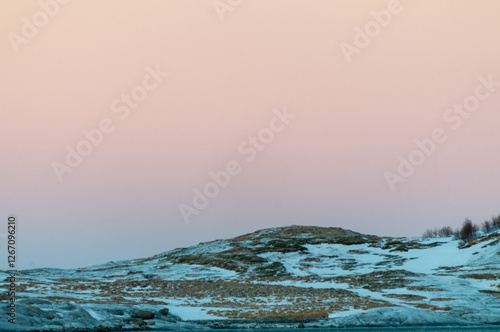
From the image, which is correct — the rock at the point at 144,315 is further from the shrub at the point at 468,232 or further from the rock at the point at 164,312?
the shrub at the point at 468,232

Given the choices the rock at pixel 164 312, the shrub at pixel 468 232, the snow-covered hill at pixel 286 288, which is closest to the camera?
the snow-covered hill at pixel 286 288

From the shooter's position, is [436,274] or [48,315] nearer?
[48,315]

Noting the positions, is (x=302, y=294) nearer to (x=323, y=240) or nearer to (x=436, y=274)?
(x=436, y=274)

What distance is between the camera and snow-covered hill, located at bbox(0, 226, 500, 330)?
5547 centimetres

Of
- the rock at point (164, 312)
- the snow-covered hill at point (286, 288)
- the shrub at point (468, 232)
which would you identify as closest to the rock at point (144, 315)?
the snow-covered hill at point (286, 288)

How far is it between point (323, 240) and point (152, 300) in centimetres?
7301

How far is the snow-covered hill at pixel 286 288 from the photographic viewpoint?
55.5 meters

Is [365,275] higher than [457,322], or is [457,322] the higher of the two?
[365,275]

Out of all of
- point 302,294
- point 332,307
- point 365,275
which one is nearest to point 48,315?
point 332,307

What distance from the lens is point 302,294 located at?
7488cm

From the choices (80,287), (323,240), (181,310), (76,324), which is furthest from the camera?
(323,240)

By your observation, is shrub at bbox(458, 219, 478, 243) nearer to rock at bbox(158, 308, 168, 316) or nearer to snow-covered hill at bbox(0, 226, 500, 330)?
snow-covered hill at bbox(0, 226, 500, 330)

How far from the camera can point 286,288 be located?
8006cm

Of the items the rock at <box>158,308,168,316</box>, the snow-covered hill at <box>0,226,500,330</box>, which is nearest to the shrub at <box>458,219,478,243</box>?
the snow-covered hill at <box>0,226,500,330</box>
